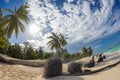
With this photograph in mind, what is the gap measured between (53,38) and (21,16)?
32.7 meters

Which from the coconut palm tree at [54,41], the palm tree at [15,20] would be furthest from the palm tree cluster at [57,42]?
→ the palm tree at [15,20]

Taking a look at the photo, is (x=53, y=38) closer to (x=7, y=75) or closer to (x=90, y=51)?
(x=90, y=51)

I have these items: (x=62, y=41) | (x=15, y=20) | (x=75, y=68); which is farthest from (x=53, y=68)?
(x=62, y=41)

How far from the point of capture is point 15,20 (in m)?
41.3

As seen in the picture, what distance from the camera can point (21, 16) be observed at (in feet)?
137

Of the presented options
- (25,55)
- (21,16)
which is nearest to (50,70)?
(21,16)

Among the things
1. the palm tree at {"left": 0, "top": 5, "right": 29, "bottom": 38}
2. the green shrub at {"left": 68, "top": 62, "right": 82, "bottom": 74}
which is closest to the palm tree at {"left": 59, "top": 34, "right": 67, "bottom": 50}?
the palm tree at {"left": 0, "top": 5, "right": 29, "bottom": 38}

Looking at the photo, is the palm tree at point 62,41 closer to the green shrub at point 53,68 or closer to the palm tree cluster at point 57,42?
the palm tree cluster at point 57,42

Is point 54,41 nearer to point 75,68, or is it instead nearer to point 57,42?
point 57,42

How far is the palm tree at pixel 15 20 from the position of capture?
134ft

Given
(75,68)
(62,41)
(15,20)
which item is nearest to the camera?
(75,68)

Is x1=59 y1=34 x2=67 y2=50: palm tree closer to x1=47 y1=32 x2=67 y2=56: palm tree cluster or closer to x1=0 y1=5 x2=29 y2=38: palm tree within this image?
x1=47 y1=32 x2=67 y2=56: palm tree cluster

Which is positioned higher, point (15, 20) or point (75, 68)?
point (15, 20)

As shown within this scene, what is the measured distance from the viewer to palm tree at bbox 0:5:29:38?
40.8m
